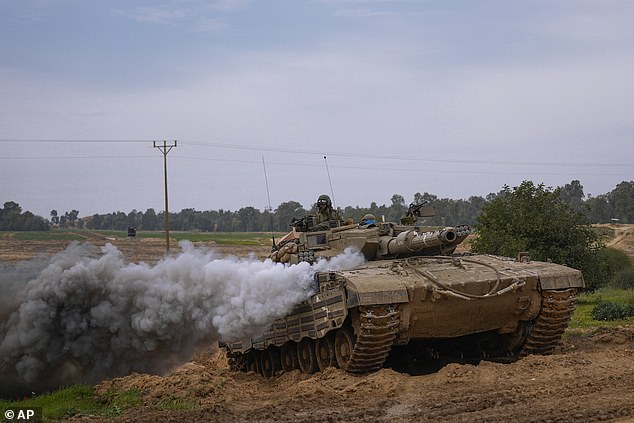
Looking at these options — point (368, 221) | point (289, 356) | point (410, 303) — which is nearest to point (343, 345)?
point (410, 303)

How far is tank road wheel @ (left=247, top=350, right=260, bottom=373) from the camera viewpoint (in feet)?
62.8

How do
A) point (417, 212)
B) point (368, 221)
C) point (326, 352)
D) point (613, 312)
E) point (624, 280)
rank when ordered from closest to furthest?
1. point (326, 352)
2. point (368, 221)
3. point (417, 212)
4. point (613, 312)
5. point (624, 280)

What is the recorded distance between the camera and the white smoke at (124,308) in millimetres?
14406

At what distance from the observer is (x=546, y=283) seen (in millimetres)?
15219

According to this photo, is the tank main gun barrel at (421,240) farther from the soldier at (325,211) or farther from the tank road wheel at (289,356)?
the tank road wheel at (289,356)

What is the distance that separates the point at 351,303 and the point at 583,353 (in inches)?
180

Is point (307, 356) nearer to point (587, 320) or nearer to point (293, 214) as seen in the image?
point (587, 320)

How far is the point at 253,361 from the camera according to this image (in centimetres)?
1941

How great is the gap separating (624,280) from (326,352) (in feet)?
96.6

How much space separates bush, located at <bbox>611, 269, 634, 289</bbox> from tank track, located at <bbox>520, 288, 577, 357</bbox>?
1068 inches

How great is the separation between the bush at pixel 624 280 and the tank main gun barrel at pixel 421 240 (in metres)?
27.4

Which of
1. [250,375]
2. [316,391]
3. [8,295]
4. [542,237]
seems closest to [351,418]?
[316,391]

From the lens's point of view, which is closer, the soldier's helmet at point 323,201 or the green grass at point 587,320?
the soldier's helmet at point 323,201

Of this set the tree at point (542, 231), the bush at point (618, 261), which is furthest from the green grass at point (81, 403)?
the bush at point (618, 261)
